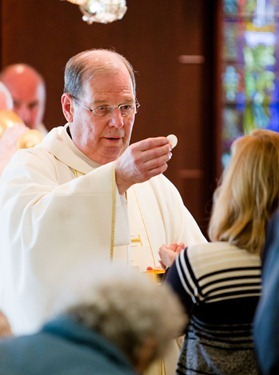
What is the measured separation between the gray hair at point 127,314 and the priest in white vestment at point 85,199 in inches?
54.9

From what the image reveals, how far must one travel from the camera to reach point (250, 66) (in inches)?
398

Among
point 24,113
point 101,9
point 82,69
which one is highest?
point 101,9

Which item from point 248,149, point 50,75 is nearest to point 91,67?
point 248,149

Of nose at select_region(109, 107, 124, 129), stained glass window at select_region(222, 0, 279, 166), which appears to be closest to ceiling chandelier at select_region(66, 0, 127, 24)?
nose at select_region(109, 107, 124, 129)

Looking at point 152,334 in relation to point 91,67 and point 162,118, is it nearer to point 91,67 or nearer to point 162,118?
point 91,67

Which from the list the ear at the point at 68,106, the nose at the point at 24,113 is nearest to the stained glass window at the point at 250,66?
the nose at the point at 24,113

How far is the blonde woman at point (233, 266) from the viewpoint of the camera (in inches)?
122

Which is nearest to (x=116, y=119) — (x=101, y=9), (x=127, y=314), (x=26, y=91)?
(x=101, y=9)

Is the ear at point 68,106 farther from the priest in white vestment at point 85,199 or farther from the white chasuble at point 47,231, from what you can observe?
the white chasuble at point 47,231

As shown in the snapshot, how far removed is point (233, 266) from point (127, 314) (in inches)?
43.1

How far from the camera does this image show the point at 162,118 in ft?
29.4

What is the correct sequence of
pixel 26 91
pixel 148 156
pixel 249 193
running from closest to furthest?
pixel 249 193
pixel 148 156
pixel 26 91

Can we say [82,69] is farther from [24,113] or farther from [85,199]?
[24,113]

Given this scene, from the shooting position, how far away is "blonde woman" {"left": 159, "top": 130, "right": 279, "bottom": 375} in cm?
311
